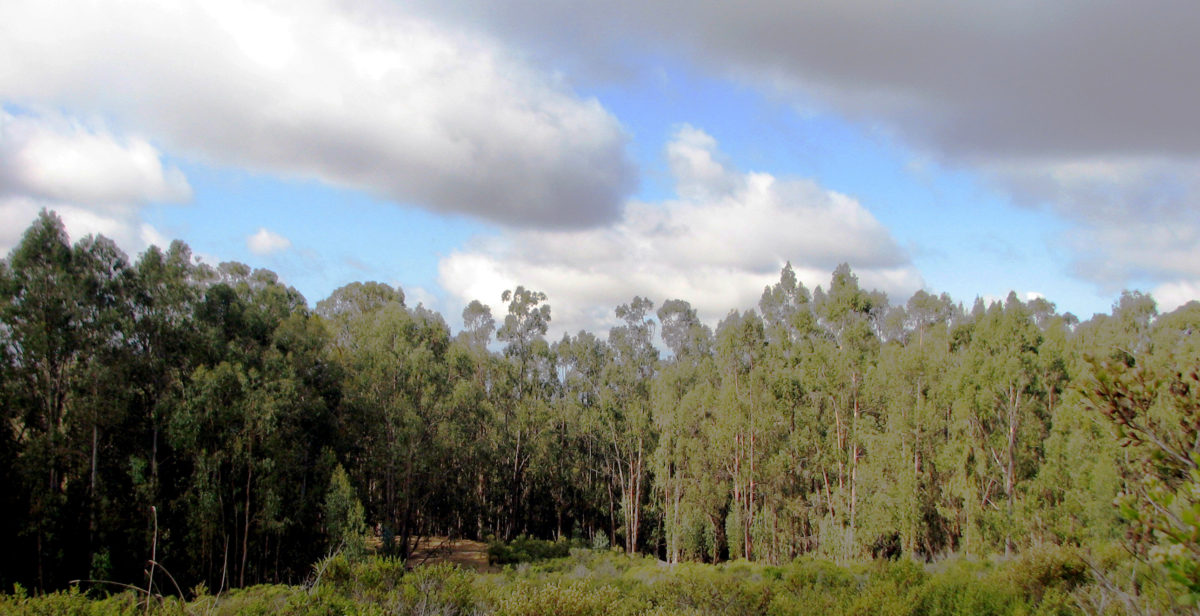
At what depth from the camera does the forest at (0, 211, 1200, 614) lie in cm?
1902

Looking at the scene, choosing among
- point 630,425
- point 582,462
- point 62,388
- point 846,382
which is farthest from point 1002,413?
point 62,388

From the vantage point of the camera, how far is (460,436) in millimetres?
29625

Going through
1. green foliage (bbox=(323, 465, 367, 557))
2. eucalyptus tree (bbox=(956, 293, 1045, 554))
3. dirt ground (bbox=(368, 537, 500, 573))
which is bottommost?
dirt ground (bbox=(368, 537, 500, 573))

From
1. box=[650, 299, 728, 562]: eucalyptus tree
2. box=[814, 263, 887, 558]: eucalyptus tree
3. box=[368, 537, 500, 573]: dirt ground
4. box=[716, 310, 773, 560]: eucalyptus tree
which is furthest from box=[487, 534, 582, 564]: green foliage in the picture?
box=[814, 263, 887, 558]: eucalyptus tree

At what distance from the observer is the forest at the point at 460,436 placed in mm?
19016

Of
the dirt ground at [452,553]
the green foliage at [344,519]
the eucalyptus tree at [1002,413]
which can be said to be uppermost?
the eucalyptus tree at [1002,413]

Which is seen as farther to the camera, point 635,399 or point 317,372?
point 635,399

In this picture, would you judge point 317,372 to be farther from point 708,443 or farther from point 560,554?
point 708,443

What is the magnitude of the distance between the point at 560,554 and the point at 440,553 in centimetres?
546

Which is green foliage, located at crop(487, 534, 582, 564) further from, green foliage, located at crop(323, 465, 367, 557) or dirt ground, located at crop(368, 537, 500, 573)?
green foliage, located at crop(323, 465, 367, 557)

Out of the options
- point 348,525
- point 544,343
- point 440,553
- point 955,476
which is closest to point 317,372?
point 348,525

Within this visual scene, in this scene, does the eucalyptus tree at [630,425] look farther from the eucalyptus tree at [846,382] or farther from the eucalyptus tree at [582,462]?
the eucalyptus tree at [846,382]

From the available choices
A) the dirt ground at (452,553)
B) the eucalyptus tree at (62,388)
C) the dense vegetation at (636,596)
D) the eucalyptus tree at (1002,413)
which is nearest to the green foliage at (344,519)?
the dirt ground at (452,553)

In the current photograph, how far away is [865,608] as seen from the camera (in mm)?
10938
